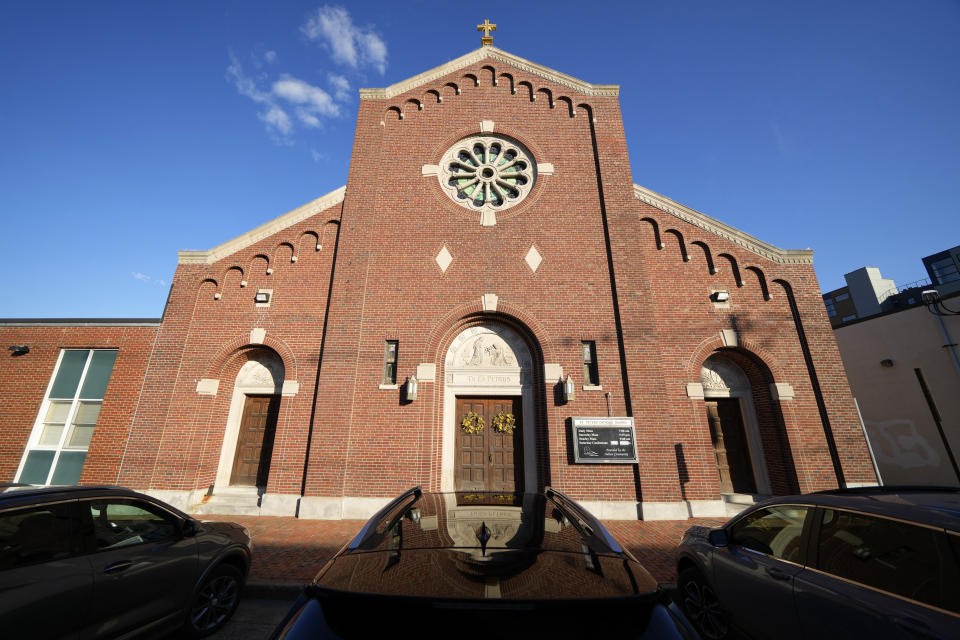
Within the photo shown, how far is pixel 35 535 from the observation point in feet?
9.74

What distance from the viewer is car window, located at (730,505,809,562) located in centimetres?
322

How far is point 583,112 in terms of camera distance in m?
A: 12.0

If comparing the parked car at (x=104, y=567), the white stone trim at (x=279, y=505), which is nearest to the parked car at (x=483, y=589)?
the parked car at (x=104, y=567)

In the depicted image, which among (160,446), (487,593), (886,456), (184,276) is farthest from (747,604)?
(886,456)

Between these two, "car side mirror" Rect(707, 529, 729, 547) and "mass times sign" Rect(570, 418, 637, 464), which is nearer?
"car side mirror" Rect(707, 529, 729, 547)

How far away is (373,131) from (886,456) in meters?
20.5

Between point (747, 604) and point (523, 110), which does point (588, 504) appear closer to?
point (747, 604)

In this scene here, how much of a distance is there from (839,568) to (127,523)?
6360 mm

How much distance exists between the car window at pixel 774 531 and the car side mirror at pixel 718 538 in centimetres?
12

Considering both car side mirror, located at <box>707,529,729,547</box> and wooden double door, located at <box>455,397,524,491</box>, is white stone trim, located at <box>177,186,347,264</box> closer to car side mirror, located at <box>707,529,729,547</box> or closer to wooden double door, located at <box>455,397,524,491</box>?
wooden double door, located at <box>455,397,524,491</box>

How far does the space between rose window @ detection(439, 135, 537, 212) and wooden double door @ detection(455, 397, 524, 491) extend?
5.77 metres

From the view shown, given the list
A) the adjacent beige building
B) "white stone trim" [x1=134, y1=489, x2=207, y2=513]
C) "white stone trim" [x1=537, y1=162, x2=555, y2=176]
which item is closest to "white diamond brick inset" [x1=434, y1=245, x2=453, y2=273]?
"white stone trim" [x1=537, y1=162, x2=555, y2=176]

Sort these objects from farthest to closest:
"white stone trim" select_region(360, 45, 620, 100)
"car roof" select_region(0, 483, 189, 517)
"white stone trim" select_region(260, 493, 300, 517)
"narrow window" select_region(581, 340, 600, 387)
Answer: "white stone trim" select_region(360, 45, 620, 100) < "narrow window" select_region(581, 340, 600, 387) < "white stone trim" select_region(260, 493, 300, 517) < "car roof" select_region(0, 483, 189, 517)

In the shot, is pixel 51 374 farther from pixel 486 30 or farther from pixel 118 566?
pixel 486 30
